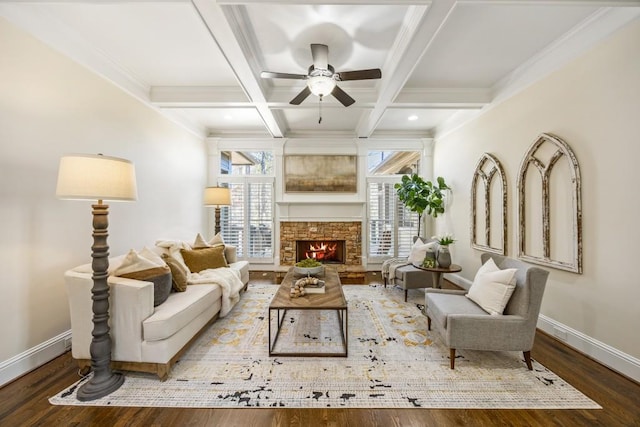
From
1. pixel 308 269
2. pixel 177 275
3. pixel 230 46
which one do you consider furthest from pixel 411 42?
pixel 177 275

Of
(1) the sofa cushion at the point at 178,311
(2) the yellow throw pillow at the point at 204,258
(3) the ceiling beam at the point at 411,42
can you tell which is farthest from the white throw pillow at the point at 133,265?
(3) the ceiling beam at the point at 411,42

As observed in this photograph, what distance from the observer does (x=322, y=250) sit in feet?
19.1

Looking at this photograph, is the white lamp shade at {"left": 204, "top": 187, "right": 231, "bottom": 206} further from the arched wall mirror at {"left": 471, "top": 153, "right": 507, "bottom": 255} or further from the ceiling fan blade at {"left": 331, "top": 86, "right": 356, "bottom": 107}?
the arched wall mirror at {"left": 471, "top": 153, "right": 507, "bottom": 255}

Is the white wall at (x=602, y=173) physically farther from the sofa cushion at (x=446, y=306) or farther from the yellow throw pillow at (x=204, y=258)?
the yellow throw pillow at (x=204, y=258)

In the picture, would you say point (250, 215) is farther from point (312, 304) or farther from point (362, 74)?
point (362, 74)

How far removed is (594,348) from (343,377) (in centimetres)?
235

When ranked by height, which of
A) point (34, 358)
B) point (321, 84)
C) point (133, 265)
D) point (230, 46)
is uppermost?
point (230, 46)

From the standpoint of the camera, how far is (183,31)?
2609 mm

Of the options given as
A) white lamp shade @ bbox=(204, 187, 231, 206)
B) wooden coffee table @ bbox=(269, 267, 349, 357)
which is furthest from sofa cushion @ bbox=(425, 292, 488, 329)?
white lamp shade @ bbox=(204, 187, 231, 206)

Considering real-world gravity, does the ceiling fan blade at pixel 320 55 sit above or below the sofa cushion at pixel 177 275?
above

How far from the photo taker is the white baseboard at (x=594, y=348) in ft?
7.04

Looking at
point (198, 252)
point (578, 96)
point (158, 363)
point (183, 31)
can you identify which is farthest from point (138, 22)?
point (578, 96)

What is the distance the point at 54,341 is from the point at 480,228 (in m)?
5.39

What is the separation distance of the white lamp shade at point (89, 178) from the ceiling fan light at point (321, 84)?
6.19 feet
